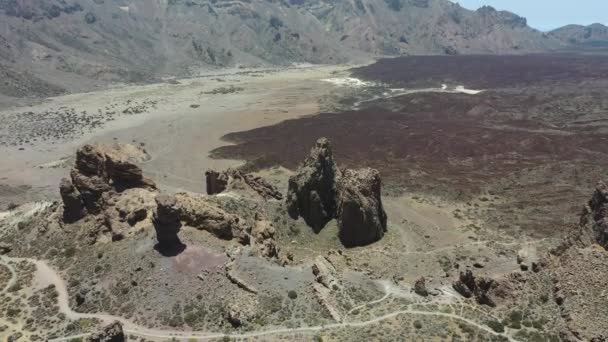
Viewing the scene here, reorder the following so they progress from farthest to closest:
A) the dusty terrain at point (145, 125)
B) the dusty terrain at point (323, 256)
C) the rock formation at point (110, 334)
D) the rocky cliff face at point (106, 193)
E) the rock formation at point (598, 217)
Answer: the dusty terrain at point (145, 125) < the rocky cliff face at point (106, 193) < the rock formation at point (598, 217) < the dusty terrain at point (323, 256) < the rock formation at point (110, 334)

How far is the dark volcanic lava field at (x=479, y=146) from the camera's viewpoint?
76250 mm

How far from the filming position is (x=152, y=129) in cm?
12781

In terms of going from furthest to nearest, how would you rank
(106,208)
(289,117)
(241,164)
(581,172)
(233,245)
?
(289,117), (241,164), (581,172), (106,208), (233,245)

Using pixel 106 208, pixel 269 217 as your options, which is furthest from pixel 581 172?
pixel 106 208

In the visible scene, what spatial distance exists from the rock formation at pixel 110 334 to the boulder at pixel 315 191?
83.1 ft

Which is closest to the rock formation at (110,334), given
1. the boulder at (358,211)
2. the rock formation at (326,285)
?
the rock formation at (326,285)

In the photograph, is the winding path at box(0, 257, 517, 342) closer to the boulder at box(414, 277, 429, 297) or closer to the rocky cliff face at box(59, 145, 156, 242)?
the boulder at box(414, 277, 429, 297)

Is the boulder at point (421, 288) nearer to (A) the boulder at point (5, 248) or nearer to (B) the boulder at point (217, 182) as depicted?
(B) the boulder at point (217, 182)

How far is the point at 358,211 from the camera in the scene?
173 ft

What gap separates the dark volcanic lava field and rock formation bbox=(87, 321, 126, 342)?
46647 mm

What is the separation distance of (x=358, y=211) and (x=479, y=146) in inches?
2355

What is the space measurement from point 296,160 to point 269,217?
1630 inches

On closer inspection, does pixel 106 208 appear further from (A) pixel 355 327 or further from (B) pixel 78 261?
(A) pixel 355 327

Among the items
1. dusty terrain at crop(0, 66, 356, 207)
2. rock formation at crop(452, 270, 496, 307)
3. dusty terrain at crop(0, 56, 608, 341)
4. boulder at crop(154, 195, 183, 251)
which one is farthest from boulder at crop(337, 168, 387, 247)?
dusty terrain at crop(0, 66, 356, 207)
